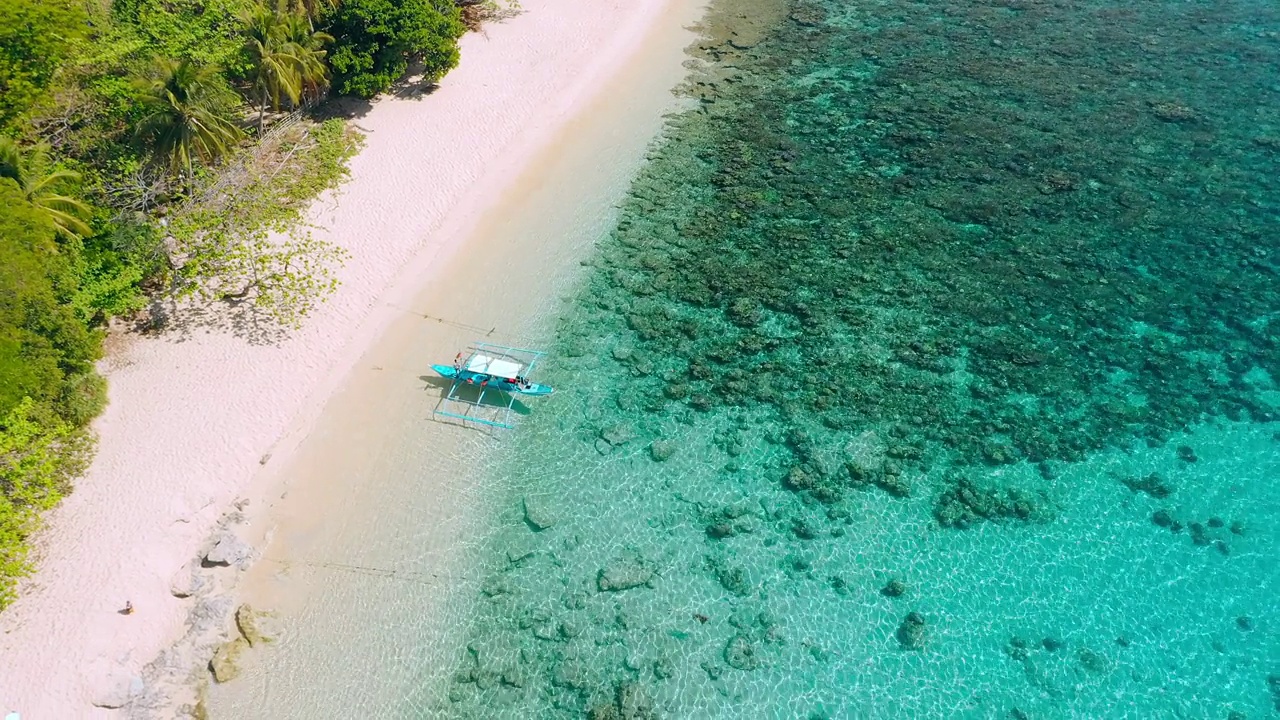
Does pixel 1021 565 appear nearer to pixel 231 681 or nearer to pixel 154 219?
pixel 231 681

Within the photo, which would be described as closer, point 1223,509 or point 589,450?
point 1223,509

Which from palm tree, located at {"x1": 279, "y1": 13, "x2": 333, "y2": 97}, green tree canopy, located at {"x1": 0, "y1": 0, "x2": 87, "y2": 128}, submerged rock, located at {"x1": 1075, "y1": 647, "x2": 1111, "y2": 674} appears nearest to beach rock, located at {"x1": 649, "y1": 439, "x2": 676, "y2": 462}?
submerged rock, located at {"x1": 1075, "y1": 647, "x2": 1111, "y2": 674}

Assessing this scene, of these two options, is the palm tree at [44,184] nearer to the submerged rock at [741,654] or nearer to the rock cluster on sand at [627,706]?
the rock cluster on sand at [627,706]

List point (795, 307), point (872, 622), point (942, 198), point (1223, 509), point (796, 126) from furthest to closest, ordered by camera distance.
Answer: point (796, 126)
point (942, 198)
point (795, 307)
point (1223, 509)
point (872, 622)

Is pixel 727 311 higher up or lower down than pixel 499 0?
lower down

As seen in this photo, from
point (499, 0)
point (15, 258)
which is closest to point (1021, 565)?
point (15, 258)
